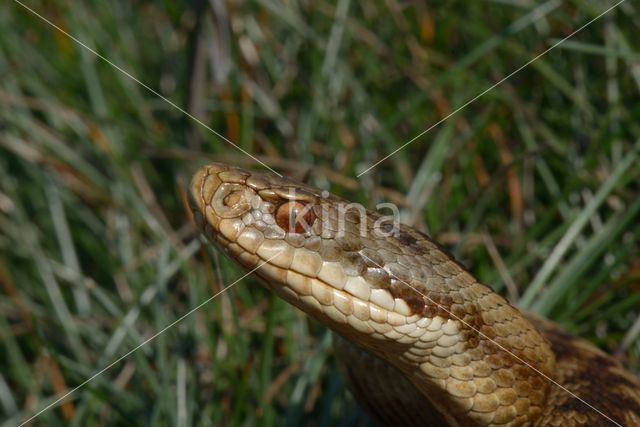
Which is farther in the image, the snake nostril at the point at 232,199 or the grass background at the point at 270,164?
the grass background at the point at 270,164

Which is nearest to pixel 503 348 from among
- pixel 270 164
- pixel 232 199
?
pixel 232 199

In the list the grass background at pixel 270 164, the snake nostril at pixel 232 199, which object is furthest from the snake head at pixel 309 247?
the grass background at pixel 270 164

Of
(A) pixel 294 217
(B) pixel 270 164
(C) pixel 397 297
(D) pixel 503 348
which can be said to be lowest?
(B) pixel 270 164

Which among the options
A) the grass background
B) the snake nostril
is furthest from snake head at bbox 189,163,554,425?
the grass background

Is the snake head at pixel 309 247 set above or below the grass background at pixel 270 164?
above

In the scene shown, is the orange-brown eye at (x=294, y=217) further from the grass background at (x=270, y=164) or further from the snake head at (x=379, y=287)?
the grass background at (x=270, y=164)

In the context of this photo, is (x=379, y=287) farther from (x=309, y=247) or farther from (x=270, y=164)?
(x=270, y=164)
